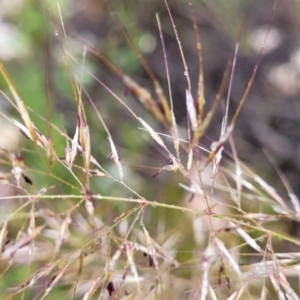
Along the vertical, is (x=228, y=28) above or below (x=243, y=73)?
above

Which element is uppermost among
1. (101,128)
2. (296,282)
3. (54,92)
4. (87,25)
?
(87,25)

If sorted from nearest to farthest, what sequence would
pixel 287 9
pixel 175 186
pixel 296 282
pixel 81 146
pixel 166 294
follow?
pixel 81 146, pixel 166 294, pixel 296 282, pixel 175 186, pixel 287 9

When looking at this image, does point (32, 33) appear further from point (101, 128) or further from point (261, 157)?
point (261, 157)

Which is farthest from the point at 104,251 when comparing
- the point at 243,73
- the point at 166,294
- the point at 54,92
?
the point at 243,73

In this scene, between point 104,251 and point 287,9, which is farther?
point 287,9

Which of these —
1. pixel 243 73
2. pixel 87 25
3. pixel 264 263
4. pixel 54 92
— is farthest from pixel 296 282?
pixel 87 25

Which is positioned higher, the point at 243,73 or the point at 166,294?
the point at 243,73

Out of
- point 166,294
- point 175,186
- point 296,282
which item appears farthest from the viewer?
point 175,186

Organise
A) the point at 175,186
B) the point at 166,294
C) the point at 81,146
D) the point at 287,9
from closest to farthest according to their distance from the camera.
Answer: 1. the point at 81,146
2. the point at 166,294
3. the point at 175,186
4. the point at 287,9

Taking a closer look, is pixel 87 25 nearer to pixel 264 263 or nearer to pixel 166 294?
pixel 166 294
